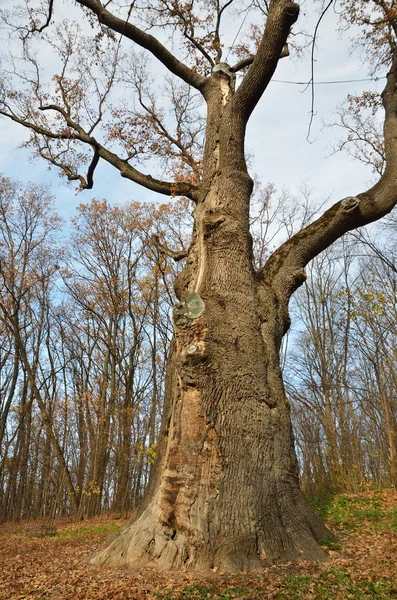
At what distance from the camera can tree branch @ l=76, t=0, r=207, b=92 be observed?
24.2 ft

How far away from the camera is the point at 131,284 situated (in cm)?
1850

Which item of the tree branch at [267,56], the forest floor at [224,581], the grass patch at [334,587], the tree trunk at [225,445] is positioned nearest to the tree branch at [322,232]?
the tree trunk at [225,445]

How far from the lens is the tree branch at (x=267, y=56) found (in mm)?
6242

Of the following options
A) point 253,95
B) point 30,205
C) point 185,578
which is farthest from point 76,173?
point 30,205

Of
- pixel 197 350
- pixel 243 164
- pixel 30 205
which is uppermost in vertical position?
pixel 30 205

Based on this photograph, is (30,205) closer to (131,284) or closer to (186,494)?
(131,284)

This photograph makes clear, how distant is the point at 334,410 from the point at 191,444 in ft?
40.1

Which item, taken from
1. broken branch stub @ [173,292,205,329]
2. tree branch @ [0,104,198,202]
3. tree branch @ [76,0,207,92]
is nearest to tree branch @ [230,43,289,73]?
tree branch @ [76,0,207,92]

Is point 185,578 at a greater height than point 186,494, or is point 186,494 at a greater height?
point 186,494

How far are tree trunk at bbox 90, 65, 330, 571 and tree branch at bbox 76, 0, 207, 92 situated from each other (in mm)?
3835

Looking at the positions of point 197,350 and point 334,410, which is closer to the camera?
point 197,350

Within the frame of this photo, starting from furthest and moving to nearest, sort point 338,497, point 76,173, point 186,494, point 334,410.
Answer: point 334,410, point 76,173, point 338,497, point 186,494

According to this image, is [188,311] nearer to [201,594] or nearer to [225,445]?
[225,445]

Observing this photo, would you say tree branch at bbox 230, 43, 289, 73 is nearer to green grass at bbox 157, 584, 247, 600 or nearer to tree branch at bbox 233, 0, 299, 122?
tree branch at bbox 233, 0, 299, 122
